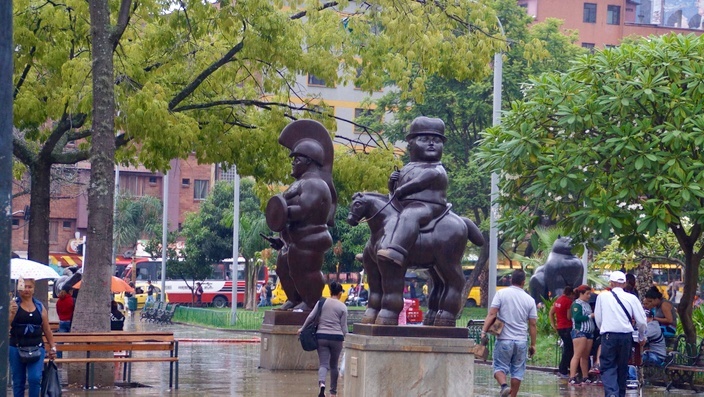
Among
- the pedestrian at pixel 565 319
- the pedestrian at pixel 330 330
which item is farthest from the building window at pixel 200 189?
the pedestrian at pixel 330 330

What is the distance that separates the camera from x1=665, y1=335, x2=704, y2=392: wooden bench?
18.2 metres

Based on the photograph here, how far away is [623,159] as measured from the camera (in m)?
17.3

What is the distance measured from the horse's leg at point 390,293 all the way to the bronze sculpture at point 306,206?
4.79 m

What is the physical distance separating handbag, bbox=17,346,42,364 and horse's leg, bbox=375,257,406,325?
3.81 metres

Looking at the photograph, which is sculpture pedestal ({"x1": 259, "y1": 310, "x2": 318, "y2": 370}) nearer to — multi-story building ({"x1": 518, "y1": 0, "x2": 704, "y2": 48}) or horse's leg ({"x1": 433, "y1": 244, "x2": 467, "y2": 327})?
horse's leg ({"x1": 433, "y1": 244, "x2": 467, "y2": 327})

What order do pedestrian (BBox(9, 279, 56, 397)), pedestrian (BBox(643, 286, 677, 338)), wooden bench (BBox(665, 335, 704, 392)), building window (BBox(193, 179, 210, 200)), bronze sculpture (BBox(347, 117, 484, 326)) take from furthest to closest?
building window (BBox(193, 179, 210, 200)) < pedestrian (BBox(643, 286, 677, 338)) < wooden bench (BBox(665, 335, 704, 392)) < pedestrian (BBox(9, 279, 56, 397)) < bronze sculpture (BBox(347, 117, 484, 326))

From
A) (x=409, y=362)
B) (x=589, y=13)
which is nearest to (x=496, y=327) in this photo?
(x=409, y=362)

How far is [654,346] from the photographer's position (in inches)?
741

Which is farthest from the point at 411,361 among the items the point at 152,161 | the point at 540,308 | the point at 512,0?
the point at 512,0

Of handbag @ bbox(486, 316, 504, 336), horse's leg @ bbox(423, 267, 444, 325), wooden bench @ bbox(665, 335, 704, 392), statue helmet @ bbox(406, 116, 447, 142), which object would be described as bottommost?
wooden bench @ bbox(665, 335, 704, 392)

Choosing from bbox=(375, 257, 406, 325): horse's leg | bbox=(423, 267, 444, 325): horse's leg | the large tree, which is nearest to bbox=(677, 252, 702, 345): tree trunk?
the large tree

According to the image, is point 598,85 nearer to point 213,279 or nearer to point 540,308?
point 540,308

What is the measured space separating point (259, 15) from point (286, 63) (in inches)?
47.9

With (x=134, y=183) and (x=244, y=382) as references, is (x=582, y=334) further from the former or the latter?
(x=134, y=183)
